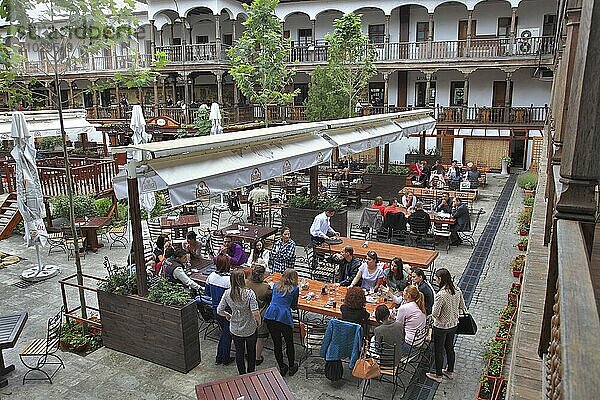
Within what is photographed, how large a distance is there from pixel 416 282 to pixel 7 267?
10299mm

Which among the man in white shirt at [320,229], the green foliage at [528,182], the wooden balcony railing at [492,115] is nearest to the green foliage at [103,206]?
the man in white shirt at [320,229]

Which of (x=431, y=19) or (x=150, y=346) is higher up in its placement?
(x=431, y=19)

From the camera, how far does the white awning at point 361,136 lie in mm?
12367

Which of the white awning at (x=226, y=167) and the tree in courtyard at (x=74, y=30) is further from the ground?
the tree in courtyard at (x=74, y=30)

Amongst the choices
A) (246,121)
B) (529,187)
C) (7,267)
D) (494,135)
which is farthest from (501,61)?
(7,267)

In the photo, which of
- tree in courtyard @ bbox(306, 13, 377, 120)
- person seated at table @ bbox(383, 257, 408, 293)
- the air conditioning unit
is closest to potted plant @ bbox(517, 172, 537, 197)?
tree in courtyard @ bbox(306, 13, 377, 120)

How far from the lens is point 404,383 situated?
7.05 m

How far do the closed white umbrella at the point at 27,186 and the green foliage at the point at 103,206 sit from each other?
4.22m

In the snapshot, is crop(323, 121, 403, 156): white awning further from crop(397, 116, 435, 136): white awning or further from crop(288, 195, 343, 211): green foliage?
crop(288, 195, 343, 211): green foliage

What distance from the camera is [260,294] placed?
739 centimetres

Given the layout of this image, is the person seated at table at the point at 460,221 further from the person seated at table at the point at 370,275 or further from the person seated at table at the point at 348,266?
the person seated at table at the point at 370,275

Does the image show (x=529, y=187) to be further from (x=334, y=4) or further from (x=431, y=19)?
(x=334, y=4)

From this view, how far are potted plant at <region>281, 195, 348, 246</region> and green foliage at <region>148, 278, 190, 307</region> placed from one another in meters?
6.09

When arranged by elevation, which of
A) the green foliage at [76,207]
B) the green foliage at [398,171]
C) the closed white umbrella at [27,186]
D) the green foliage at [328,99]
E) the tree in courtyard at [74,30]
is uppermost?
the tree in courtyard at [74,30]
